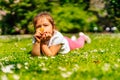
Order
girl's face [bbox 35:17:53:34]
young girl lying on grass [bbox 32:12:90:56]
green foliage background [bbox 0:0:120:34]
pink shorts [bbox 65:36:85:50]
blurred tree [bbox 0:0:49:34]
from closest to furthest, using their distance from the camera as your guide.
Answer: young girl lying on grass [bbox 32:12:90:56] → girl's face [bbox 35:17:53:34] → pink shorts [bbox 65:36:85:50] → green foliage background [bbox 0:0:120:34] → blurred tree [bbox 0:0:49:34]

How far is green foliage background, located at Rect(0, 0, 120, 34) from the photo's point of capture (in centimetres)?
1625

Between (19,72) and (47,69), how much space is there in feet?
1.10

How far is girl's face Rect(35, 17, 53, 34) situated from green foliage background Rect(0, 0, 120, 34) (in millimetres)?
7718

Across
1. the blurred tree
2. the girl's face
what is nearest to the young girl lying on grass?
the girl's face

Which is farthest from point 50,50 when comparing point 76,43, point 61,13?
point 61,13

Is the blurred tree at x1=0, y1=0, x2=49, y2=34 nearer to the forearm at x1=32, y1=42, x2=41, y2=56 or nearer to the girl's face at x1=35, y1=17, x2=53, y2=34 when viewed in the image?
the girl's face at x1=35, y1=17, x2=53, y2=34

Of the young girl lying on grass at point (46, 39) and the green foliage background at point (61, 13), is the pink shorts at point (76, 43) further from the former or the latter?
the green foliage background at point (61, 13)

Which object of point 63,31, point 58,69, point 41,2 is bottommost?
point 63,31

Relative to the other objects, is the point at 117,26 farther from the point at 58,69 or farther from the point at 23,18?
the point at 58,69

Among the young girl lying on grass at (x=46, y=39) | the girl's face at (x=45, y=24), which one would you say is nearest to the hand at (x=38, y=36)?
the young girl lying on grass at (x=46, y=39)

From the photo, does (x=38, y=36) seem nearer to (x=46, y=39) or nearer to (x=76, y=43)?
(x=46, y=39)

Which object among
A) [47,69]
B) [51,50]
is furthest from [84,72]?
[51,50]

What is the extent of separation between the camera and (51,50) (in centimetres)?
830

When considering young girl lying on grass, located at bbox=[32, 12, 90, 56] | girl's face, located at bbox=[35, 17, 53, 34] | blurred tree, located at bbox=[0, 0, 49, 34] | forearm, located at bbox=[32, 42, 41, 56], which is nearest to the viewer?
young girl lying on grass, located at bbox=[32, 12, 90, 56]
